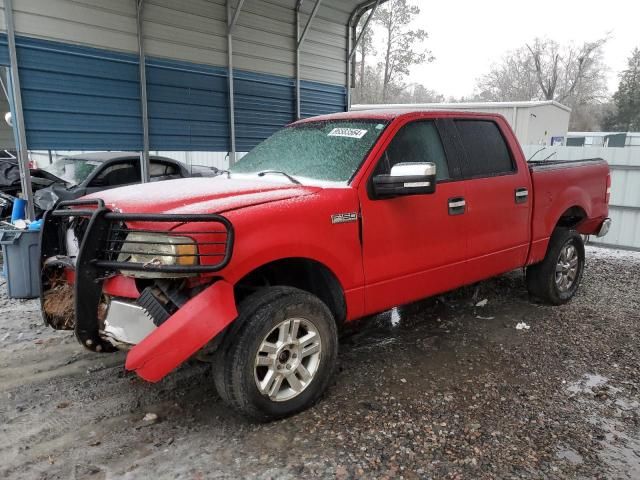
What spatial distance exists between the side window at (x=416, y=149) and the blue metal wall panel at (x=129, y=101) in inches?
203

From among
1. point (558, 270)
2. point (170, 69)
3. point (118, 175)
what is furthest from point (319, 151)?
point (118, 175)

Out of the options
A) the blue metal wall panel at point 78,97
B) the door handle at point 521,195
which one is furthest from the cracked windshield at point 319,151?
the blue metal wall panel at point 78,97

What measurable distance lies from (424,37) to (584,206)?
3237 centimetres

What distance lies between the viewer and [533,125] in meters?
18.6

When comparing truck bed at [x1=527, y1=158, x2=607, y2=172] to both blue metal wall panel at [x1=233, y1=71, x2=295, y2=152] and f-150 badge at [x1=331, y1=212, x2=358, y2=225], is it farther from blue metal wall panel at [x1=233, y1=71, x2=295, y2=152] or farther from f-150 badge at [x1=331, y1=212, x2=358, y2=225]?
blue metal wall panel at [x1=233, y1=71, x2=295, y2=152]

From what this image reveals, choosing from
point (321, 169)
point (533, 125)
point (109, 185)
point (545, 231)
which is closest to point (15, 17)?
point (109, 185)

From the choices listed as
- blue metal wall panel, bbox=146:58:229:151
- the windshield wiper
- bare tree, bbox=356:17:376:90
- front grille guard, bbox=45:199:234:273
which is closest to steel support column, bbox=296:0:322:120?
blue metal wall panel, bbox=146:58:229:151

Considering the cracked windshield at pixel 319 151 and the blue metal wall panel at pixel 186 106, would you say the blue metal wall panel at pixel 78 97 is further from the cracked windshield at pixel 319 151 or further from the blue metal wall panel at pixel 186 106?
the cracked windshield at pixel 319 151

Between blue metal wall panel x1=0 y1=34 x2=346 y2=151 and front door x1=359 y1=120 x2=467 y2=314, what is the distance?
5.18 meters

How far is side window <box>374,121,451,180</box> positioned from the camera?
3705mm

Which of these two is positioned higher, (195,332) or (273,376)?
(195,332)

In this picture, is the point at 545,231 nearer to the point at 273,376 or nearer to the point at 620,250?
the point at 273,376

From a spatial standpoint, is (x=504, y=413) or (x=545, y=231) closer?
(x=504, y=413)

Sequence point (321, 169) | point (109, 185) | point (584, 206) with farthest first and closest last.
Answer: point (109, 185)
point (584, 206)
point (321, 169)
